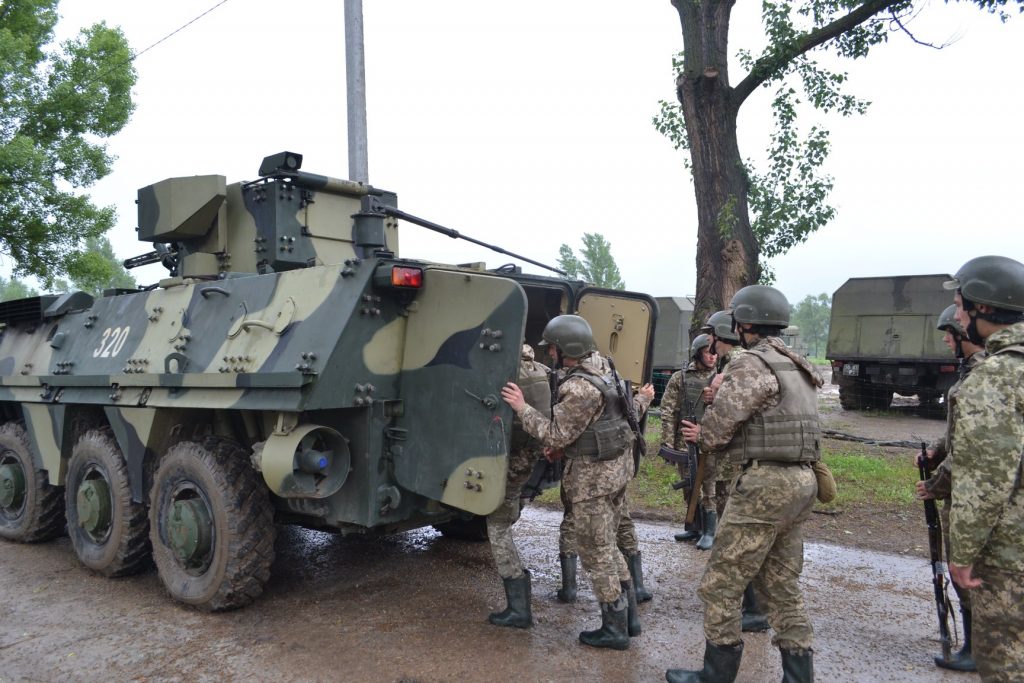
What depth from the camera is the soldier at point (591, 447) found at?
406 cm

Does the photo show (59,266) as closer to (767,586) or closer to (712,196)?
(712,196)

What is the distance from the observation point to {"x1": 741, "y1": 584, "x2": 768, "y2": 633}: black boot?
4.46 metres

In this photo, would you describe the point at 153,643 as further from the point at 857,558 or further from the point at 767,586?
the point at 857,558

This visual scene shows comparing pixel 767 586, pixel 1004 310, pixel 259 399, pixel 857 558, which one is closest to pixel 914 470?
pixel 857 558

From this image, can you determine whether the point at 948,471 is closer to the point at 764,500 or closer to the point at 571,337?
the point at 764,500

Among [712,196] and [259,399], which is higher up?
[712,196]

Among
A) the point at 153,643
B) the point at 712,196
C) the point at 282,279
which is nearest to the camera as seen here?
the point at 153,643

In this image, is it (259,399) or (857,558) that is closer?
(259,399)

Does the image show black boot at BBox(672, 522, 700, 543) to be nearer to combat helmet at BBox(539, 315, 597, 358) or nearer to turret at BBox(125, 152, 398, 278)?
combat helmet at BBox(539, 315, 597, 358)

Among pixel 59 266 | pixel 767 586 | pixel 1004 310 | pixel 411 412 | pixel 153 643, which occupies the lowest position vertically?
pixel 153 643

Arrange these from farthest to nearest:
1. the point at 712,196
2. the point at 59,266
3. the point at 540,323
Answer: the point at 59,266
the point at 712,196
the point at 540,323

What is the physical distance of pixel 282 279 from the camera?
4820 millimetres

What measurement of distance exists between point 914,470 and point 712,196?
3564 millimetres

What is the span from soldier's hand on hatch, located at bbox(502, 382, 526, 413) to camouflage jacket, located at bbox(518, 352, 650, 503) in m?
0.03
